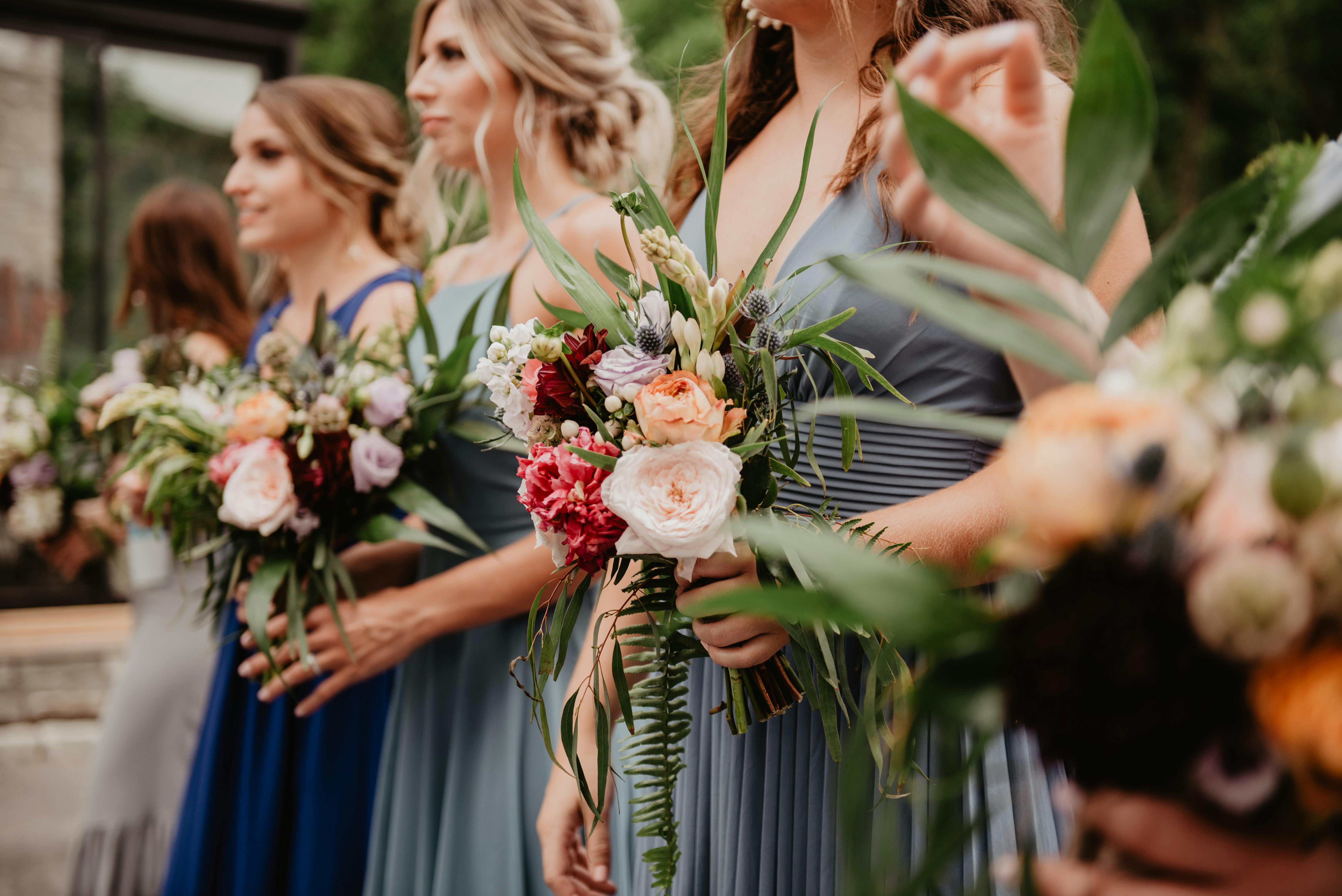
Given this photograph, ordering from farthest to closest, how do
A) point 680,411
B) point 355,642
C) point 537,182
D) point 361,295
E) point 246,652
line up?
point 361,295
point 246,652
point 537,182
point 355,642
point 680,411

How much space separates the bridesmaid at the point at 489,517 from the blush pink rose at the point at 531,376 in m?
0.70

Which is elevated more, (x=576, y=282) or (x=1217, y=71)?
(x=1217, y=71)

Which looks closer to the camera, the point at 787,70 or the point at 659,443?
the point at 659,443

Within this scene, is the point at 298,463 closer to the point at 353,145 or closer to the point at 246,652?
the point at 246,652

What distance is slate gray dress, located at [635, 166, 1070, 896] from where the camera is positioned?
1.07 meters

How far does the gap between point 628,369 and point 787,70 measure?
2.64ft

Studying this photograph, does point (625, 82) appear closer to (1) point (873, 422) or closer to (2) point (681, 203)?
(2) point (681, 203)

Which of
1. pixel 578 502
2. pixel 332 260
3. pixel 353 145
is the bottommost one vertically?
pixel 578 502

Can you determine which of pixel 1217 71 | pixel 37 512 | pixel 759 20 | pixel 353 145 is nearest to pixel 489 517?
pixel 759 20

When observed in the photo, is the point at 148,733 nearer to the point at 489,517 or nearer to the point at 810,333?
the point at 489,517

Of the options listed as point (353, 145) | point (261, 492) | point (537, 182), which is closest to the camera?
point (261, 492)

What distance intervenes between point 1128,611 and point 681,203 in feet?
4.07

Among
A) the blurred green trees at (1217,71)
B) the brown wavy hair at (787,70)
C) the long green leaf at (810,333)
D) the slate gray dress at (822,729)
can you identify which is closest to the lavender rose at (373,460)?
the brown wavy hair at (787,70)

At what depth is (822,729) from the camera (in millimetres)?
1188
